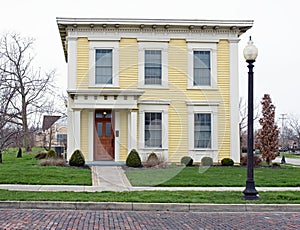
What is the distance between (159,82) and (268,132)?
24.2 feet

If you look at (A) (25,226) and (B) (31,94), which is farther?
(B) (31,94)

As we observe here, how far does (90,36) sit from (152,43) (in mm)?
3420

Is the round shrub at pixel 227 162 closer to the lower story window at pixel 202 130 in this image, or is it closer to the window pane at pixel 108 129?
the lower story window at pixel 202 130

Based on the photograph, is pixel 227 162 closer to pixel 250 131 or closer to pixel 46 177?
pixel 46 177

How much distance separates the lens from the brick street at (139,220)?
9344 millimetres

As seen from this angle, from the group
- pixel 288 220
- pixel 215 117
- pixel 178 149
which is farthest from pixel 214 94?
pixel 288 220

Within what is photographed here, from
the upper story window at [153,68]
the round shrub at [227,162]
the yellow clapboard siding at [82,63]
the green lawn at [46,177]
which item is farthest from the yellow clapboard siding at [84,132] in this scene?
the round shrub at [227,162]

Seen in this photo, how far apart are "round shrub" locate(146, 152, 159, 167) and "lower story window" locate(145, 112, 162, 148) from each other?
1202 millimetres

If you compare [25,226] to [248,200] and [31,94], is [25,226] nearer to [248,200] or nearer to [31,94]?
[248,200]

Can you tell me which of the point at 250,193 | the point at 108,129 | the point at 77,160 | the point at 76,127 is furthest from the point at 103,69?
the point at 250,193

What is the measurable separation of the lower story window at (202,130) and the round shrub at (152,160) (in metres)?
2.79

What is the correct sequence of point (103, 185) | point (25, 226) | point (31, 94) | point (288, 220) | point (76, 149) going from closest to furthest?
point (25, 226)
point (288, 220)
point (103, 185)
point (76, 149)
point (31, 94)

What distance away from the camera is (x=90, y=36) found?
24.7 meters

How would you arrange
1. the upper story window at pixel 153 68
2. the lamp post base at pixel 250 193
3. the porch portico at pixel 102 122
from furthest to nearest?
the upper story window at pixel 153 68, the porch portico at pixel 102 122, the lamp post base at pixel 250 193
